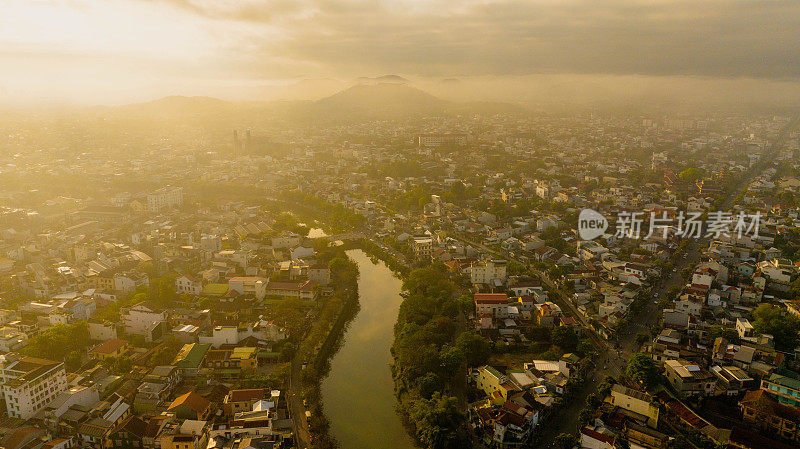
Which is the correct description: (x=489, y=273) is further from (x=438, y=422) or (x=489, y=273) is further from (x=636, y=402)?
(x=438, y=422)

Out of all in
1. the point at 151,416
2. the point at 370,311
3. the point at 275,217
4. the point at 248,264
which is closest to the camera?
the point at 151,416

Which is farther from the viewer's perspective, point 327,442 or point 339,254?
point 339,254

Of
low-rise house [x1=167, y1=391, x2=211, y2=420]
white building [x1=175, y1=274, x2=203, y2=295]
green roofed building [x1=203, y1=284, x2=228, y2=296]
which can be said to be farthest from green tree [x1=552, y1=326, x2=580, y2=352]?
white building [x1=175, y1=274, x2=203, y2=295]

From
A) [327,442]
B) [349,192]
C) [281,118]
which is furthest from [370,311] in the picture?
[281,118]

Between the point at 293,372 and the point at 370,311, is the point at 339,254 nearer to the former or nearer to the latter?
the point at 370,311

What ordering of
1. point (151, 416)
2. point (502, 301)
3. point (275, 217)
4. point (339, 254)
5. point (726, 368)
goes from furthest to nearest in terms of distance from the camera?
point (275, 217) → point (339, 254) → point (502, 301) → point (726, 368) → point (151, 416)

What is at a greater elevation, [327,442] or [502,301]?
[502,301]
